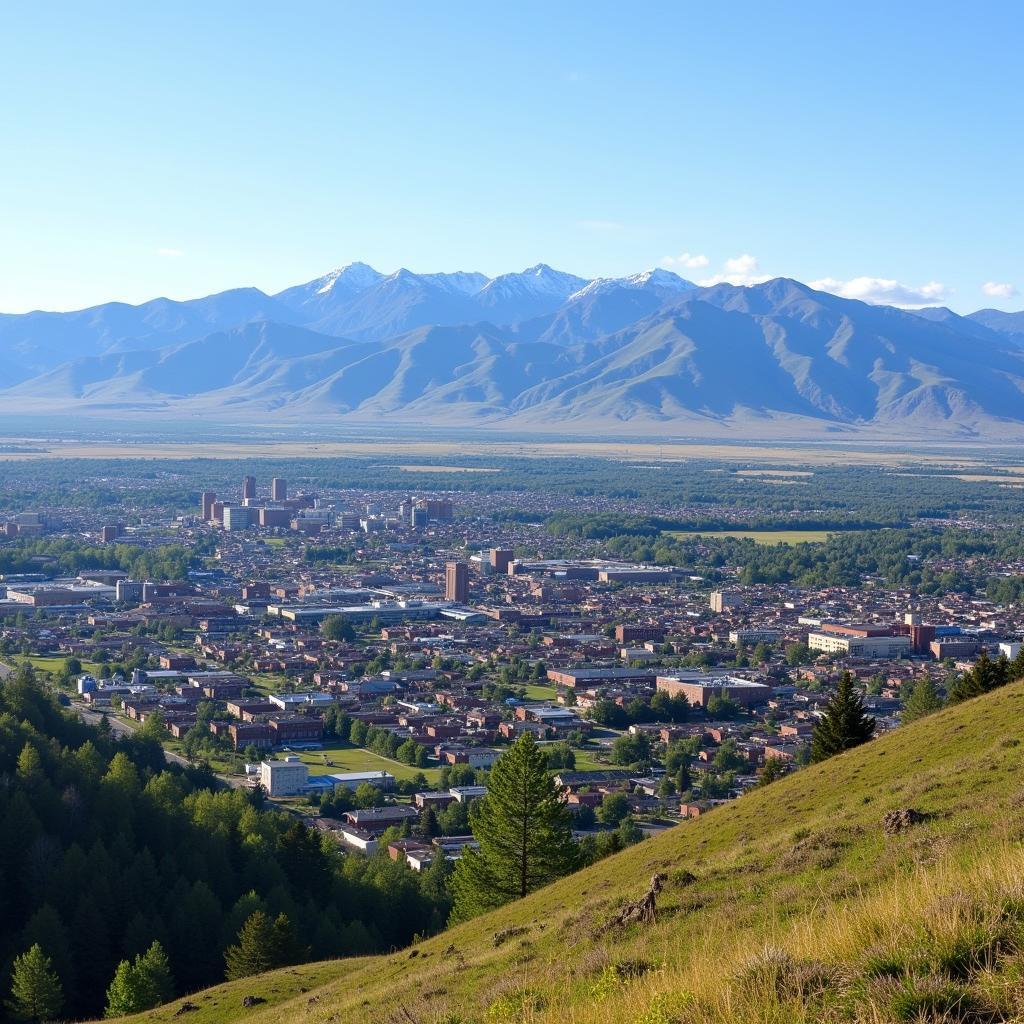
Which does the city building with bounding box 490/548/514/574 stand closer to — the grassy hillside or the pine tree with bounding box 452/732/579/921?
the pine tree with bounding box 452/732/579/921

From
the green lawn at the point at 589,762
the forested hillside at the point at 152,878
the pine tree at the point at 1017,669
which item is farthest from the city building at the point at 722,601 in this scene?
the pine tree at the point at 1017,669

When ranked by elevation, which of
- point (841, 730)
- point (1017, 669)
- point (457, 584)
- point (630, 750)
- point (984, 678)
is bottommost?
point (630, 750)

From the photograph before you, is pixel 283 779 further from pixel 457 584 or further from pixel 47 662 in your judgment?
pixel 457 584

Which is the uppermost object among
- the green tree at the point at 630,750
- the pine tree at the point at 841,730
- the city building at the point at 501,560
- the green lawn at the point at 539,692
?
the pine tree at the point at 841,730

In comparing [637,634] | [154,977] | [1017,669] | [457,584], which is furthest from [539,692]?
[154,977]

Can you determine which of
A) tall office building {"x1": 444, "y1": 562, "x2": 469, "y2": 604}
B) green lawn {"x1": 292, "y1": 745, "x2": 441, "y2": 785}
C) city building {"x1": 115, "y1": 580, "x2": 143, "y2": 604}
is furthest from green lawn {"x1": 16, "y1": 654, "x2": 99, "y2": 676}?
tall office building {"x1": 444, "y1": 562, "x2": 469, "y2": 604}

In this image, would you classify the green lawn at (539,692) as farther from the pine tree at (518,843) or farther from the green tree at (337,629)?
the pine tree at (518,843)
